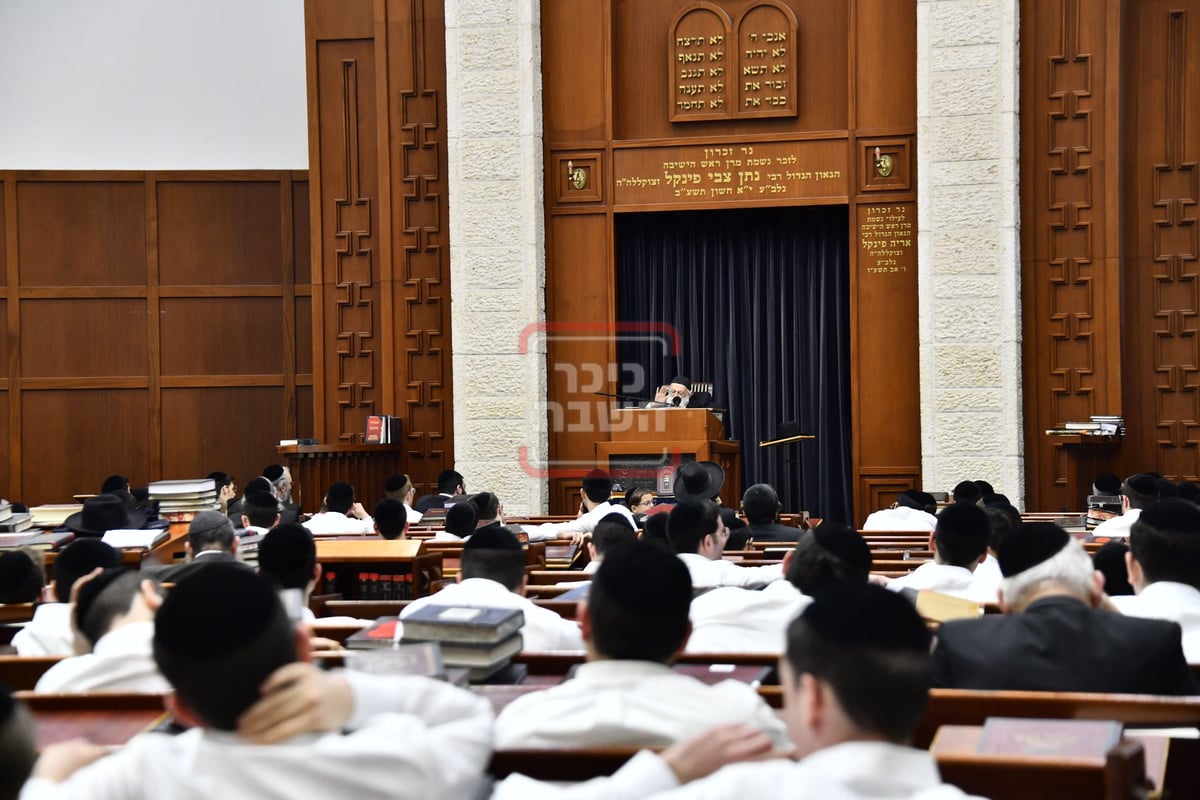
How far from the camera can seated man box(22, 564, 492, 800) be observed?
1552mm

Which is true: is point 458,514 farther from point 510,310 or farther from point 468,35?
point 468,35

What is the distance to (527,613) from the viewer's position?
10.3ft

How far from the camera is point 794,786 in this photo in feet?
4.74

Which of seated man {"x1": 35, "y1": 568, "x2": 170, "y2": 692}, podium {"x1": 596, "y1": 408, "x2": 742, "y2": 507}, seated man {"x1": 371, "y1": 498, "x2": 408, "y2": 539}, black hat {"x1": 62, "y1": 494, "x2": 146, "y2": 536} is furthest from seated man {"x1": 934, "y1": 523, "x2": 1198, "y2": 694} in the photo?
podium {"x1": 596, "y1": 408, "x2": 742, "y2": 507}

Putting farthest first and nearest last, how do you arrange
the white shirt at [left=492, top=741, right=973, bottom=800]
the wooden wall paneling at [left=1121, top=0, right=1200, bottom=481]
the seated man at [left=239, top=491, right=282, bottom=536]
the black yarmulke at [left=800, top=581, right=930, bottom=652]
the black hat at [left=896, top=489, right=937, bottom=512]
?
1. the wooden wall paneling at [left=1121, top=0, right=1200, bottom=481]
2. the black hat at [left=896, top=489, right=937, bottom=512]
3. the seated man at [left=239, top=491, right=282, bottom=536]
4. the black yarmulke at [left=800, top=581, right=930, bottom=652]
5. the white shirt at [left=492, top=741, right=973, bottom=800]

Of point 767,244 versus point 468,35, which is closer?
point 468,35

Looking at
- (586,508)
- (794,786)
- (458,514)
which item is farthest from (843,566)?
(586,508)

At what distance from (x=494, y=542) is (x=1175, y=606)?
171 cm

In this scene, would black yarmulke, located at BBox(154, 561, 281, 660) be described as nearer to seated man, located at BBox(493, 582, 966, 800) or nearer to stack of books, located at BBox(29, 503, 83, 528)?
seated man, located at BBox(493, 582, 966, 800)

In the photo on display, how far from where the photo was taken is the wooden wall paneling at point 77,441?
39.3ft

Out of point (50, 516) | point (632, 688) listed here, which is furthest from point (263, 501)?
point (632, 688)

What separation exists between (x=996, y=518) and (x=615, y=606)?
2.97m

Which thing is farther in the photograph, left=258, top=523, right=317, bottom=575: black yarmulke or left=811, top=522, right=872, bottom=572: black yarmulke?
left=258, top=523, right=317, bottom=575: black yarmulke

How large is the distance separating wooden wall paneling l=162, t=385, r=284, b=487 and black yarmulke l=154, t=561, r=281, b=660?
420 inches
